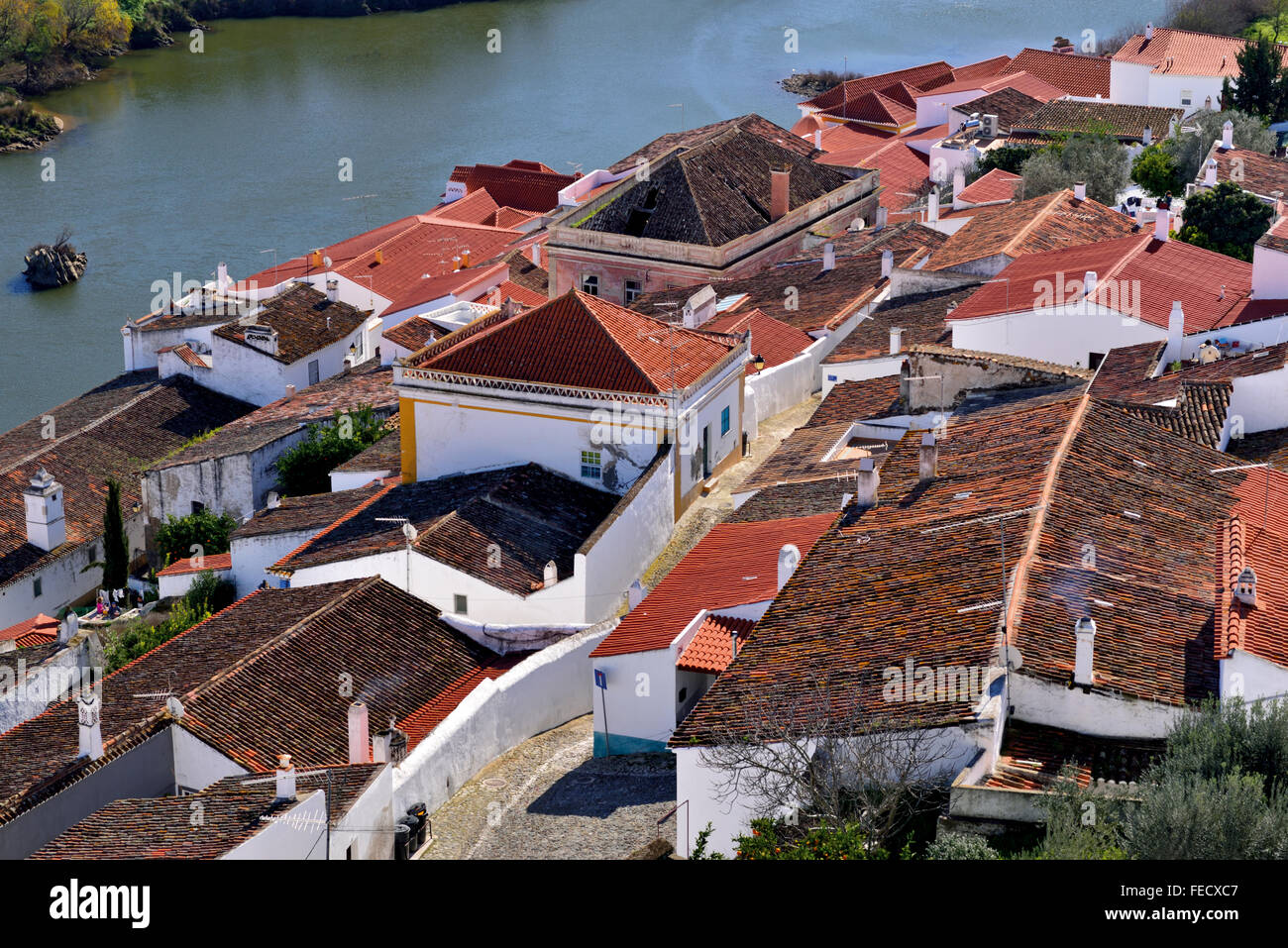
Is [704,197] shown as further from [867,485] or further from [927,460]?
[867,485]

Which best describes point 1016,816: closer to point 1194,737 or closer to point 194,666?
point 1194,737

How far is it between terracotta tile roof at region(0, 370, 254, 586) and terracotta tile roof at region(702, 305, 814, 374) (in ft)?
39.3

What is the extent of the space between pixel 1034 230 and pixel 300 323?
16.9m

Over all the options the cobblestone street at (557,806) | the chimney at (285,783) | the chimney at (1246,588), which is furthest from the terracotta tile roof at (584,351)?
the chimney at (1246,588)

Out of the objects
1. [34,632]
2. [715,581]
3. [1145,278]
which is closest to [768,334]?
[1145,278]

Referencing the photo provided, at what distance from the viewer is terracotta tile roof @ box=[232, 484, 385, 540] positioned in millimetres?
27609

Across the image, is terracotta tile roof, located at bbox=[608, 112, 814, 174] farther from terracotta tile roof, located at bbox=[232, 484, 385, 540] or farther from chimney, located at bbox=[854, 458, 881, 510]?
chimney, located at bbox=[854, 458, 881, 510]

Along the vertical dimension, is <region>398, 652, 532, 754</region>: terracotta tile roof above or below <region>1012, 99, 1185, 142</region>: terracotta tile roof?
below

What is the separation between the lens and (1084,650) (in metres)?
14.9

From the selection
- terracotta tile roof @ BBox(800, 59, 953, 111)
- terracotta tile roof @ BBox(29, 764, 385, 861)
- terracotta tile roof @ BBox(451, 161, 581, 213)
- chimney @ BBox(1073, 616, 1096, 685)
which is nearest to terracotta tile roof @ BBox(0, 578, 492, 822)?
terracotta tile roof @ BBox(29, 764, 385, 861)

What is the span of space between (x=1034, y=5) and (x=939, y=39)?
1033cm

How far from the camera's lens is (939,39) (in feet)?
294

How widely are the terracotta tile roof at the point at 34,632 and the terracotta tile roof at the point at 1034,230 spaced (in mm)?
17590
